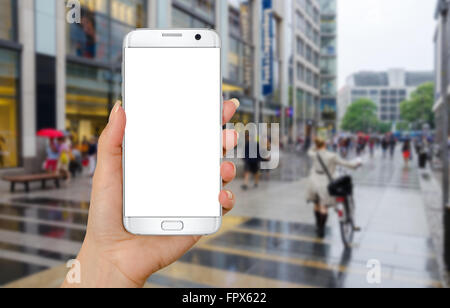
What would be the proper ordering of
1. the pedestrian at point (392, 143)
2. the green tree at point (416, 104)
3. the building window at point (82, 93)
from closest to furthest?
the green tree at point (416, 104), the building window at point (82, 93), the pedestrian at point (392, 143)

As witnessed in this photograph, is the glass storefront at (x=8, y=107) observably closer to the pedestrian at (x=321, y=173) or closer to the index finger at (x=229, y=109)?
the pedestrian at (x=321, y=173)

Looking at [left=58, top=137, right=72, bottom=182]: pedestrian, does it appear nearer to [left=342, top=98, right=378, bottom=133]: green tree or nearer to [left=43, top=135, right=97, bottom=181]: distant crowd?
[left=43, top=135, right=97, bottom=181]: distant crowd

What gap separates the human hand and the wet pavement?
2173 mm

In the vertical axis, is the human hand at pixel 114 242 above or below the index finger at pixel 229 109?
below

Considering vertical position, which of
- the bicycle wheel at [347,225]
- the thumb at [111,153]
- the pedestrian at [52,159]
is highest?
the thumb at [111,153]

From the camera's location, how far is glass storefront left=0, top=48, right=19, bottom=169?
1296cm

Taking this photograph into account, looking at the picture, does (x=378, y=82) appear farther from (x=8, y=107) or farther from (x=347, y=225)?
(x=8, y=107)

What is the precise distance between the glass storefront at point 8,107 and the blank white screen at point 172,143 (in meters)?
13.7

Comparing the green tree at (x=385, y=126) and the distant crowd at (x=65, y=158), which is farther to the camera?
the distant crowd at (x=65, y=158)

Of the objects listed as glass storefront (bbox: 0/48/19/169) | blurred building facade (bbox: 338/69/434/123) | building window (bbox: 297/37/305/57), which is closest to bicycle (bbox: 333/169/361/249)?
blurred building facade (bbox: 338/69/434/123)

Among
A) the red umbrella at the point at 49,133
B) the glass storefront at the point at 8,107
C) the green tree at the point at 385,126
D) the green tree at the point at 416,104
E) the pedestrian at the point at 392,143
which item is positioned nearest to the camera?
the green tree at the point at 416,104

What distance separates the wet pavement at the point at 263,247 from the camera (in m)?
4.96

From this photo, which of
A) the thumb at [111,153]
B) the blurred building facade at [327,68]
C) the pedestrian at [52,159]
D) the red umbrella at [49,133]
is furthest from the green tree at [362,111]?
the pedestrian at [52,159]

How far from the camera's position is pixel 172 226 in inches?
45.8
